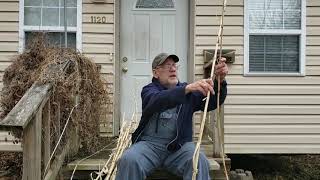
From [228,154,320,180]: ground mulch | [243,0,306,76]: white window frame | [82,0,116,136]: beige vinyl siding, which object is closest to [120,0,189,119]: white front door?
[82,0,116,136]: beige vinyl siding

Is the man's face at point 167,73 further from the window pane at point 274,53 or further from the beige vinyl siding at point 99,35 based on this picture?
the window pane at point 274,53

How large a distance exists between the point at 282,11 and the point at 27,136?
4575 millimetres

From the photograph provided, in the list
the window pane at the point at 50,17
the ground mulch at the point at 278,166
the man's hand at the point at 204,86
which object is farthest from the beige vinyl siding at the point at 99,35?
the man's hand at the point at 204,86

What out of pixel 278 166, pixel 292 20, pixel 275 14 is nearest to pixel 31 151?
pixel 275 14

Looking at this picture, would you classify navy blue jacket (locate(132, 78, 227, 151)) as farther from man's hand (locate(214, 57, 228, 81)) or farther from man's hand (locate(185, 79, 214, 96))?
man's hand (locate(185, 79, 214, 96))

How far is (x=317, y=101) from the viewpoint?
22.2 ft

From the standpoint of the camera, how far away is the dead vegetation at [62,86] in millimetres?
4051

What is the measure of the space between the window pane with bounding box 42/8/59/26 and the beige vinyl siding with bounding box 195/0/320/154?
1.88m

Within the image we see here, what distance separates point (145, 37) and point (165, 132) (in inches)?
133

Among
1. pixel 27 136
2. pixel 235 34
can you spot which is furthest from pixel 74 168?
pixel 235 34

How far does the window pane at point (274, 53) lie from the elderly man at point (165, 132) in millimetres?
3255

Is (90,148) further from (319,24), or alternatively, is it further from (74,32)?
(319,24)

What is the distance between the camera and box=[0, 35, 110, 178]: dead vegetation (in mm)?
4051

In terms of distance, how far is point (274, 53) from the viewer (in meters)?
6.84
